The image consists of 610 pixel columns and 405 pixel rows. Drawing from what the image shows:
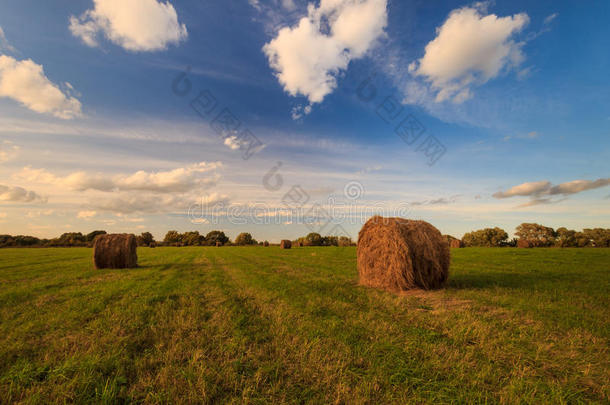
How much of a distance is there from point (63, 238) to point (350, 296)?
90.3 metres

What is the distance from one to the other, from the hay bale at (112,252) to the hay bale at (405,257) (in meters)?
15.4

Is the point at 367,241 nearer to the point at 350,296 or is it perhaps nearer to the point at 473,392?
the point at 350,296

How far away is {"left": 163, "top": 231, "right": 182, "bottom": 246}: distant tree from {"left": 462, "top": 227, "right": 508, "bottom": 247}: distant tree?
278ft

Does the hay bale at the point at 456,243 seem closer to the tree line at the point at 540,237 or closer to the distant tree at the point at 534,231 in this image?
the tree line at the point at 540,237

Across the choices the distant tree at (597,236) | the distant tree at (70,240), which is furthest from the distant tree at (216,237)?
the distant tree at (597,236)

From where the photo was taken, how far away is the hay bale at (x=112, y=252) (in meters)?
15.6

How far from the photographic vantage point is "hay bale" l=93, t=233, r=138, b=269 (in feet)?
51.1

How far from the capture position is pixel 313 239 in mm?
60656

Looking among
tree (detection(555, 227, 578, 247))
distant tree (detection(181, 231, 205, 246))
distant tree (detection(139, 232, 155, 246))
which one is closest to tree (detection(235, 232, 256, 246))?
distant tree (detection(181, 231, 205, 246))

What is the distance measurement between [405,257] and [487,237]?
62134mm

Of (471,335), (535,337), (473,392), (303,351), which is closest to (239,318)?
(303,351)

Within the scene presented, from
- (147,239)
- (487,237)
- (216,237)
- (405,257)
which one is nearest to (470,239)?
(487,237)

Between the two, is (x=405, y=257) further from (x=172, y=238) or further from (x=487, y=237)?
(x=172, y=238)

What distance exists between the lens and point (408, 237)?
930 cm
